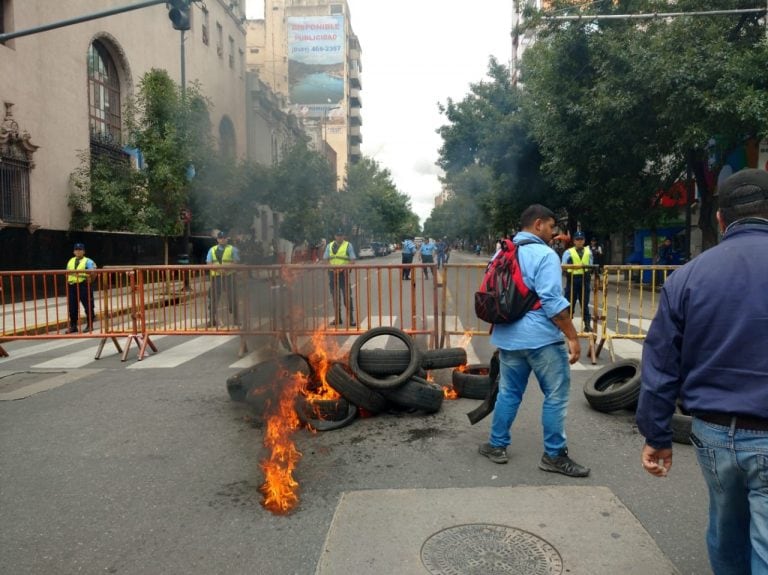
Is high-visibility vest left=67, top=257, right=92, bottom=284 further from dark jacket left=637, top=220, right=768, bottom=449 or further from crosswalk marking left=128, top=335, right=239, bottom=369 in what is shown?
dark jacket left=637, top=220, right=768, bottom=449

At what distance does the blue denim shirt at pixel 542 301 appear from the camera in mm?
4051

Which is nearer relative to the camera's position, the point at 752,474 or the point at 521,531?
the point at 752,474

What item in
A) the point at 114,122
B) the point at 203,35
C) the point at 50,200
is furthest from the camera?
the point at 203,35

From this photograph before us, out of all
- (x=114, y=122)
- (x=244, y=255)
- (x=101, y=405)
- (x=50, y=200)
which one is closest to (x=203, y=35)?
(x=114, y=122)

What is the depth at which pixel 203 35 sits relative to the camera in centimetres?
2766

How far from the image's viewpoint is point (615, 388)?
6.05 m

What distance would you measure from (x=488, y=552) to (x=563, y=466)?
4.30ft

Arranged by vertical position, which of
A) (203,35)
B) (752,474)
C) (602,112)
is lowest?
(752,474)

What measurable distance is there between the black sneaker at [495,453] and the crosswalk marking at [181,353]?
5.10 metres

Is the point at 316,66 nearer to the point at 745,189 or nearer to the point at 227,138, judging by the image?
the point at 227,138

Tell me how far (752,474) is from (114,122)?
23745mm

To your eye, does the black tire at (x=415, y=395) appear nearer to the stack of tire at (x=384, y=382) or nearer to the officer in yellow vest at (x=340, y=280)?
the stack of tire at (x=384, y=382)

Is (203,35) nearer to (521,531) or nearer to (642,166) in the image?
(642,166)

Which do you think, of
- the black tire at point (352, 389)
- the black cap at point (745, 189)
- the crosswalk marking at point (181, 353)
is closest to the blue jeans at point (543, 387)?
the black tire at point (352, 389)
